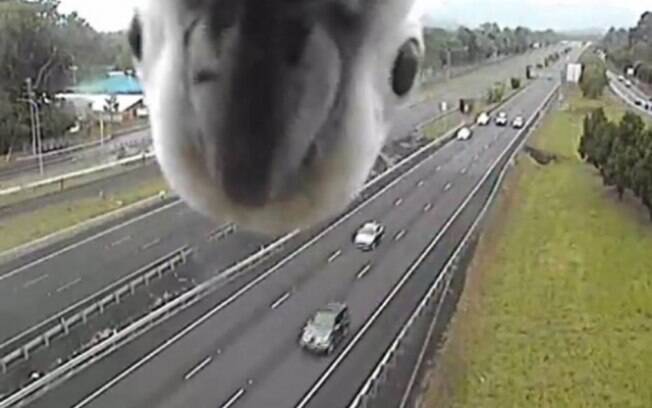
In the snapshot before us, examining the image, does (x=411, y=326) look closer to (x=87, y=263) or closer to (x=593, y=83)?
(x=87, y=263)

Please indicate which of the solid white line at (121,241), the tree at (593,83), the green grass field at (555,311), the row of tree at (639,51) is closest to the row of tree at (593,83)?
the tree at (593,83)

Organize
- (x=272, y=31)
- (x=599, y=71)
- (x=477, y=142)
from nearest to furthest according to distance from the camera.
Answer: (x=272, y=31), (x=477, y=142), (x=599, y=71)

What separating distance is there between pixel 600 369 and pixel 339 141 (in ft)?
8.62

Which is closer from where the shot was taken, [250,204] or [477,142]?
[250,204]

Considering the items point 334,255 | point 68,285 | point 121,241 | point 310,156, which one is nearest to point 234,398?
point 68,285

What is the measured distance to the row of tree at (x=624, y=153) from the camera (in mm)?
4475

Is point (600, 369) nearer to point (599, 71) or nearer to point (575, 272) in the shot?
point (575, 272)

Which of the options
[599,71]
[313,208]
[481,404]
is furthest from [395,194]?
[599,71]

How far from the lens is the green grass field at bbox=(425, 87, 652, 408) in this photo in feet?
8.17

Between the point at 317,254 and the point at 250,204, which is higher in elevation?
the point at 250,204

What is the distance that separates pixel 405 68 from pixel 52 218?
3.38m

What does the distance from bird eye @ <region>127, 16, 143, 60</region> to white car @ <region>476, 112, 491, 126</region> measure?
6945 millimetres

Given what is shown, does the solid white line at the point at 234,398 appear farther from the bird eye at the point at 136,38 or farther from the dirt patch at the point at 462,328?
the bird eye at the point at 136,38

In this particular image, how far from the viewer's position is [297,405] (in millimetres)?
2088
